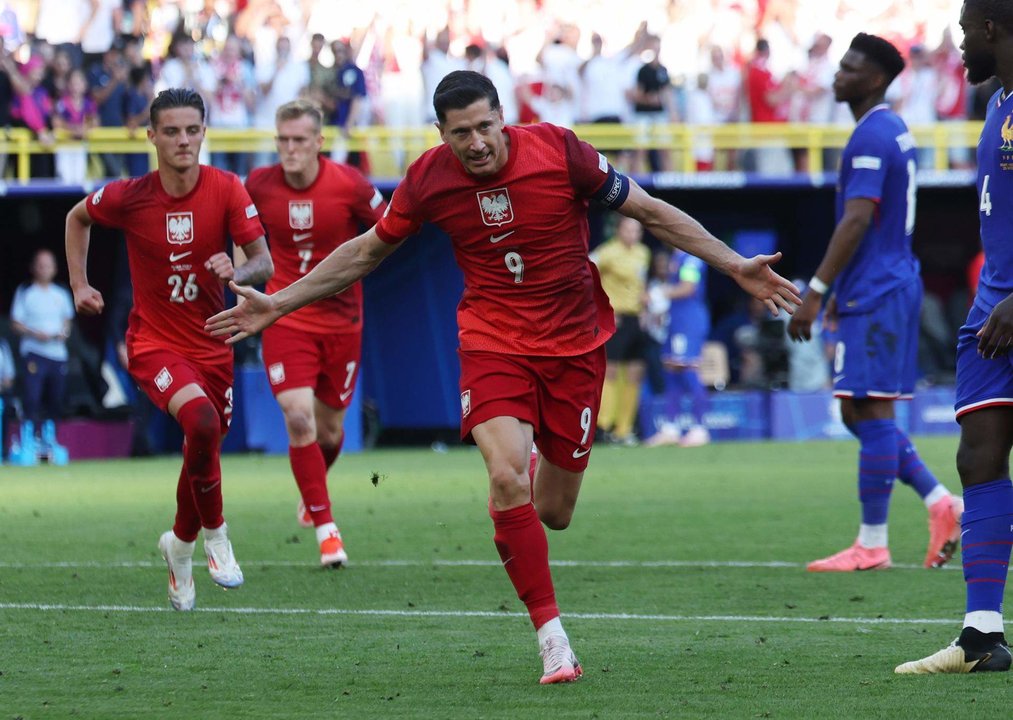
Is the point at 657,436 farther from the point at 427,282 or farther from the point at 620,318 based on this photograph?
the point at 427,282

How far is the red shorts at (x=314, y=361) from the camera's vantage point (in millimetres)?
11016

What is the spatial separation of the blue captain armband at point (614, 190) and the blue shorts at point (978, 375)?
4.36 feet

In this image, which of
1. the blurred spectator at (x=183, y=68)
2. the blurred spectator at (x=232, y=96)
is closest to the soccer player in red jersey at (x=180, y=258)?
Answer: the blurred spectator at (x=183, y=68)

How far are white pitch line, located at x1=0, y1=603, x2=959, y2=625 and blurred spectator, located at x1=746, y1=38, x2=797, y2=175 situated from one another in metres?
16.3

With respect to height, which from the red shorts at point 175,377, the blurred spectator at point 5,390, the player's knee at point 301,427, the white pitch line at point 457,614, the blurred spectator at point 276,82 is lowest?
the blurred spectator at point 5,390

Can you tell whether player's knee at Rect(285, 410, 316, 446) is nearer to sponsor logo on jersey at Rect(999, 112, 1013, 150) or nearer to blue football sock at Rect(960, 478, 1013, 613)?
blue football sock at Rect(960, 478, 1013, 613)

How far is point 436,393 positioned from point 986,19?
17.1 metres

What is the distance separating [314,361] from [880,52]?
388 centimetres

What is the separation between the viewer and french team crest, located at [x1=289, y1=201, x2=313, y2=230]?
36.6 ft

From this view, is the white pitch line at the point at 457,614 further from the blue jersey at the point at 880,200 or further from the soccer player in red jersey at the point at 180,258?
the blue jersey at the point at 880,200

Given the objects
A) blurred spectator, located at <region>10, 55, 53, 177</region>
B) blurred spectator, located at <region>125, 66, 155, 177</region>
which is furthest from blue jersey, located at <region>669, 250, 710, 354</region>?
blurred spectator, located at <region>10, 55, 53, 177</region>

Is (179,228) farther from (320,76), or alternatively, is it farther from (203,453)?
(320,76)

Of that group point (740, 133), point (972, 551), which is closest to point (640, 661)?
point (972, 551)

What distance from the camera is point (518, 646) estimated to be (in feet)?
23.3
